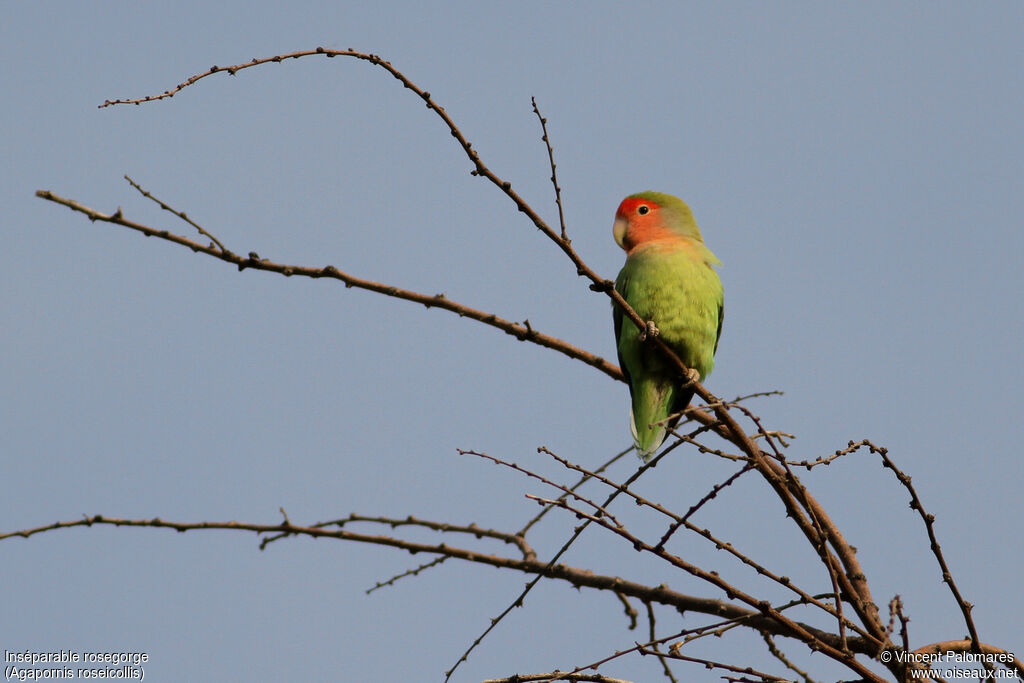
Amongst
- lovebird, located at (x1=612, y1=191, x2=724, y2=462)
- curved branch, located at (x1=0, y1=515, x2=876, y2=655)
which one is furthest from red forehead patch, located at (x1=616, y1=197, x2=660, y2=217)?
curved branch, located at (x1=0, y1=515, x2=876, y2=655)

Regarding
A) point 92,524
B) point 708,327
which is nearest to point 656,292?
point 708,327

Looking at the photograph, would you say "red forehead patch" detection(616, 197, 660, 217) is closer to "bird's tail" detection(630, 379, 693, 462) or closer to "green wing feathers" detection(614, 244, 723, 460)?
"green wing feathers" detection(614, 244, 723, 460)

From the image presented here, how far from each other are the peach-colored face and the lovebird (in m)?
0.35

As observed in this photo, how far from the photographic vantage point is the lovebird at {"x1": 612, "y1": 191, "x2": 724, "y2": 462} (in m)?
4.61

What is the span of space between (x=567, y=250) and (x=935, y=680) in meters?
1.58

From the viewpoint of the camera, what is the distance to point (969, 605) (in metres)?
2.48

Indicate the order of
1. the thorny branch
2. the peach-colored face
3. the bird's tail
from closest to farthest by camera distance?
1. the thorny branch
2. the bird's tail
3. the peach-colored face

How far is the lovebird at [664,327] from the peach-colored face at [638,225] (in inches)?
13.8

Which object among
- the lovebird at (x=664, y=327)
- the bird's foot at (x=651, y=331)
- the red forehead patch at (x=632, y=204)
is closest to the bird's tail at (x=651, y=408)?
the lovebird at (x=664, y=327)

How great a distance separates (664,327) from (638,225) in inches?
41.4

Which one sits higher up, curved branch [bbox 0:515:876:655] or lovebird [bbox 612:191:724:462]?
lovebird [bbox 612:191:724:462]

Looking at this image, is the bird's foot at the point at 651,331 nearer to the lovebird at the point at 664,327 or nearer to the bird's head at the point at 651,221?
the lovebird at the point at 664,327

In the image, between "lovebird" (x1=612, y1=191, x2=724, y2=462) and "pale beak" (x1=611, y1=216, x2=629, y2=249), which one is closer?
Result: "lovebird" (x1=612, y1=191, x2=724, y2=462)

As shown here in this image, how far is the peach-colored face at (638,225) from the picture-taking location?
17.8ft
